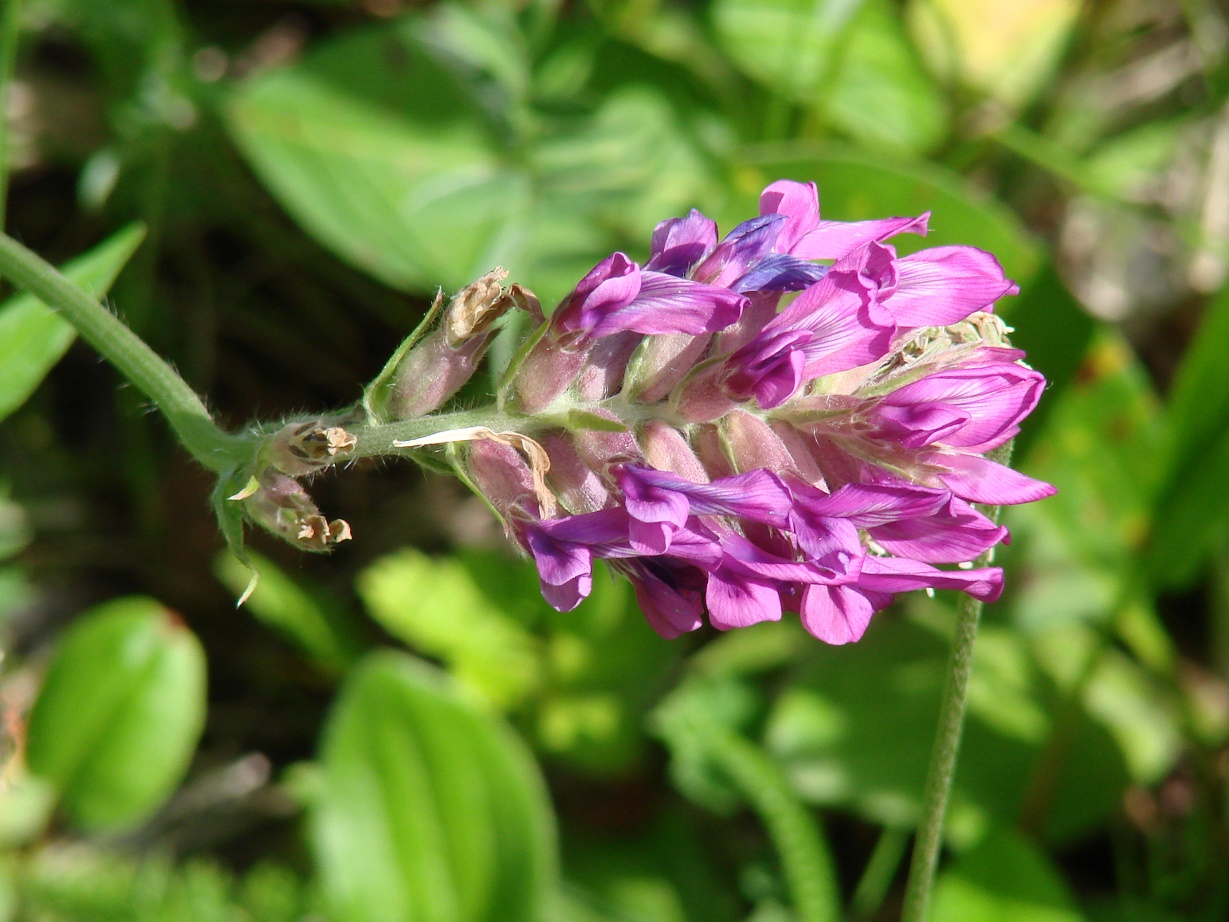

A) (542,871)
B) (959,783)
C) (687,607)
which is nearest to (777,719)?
(959,783)

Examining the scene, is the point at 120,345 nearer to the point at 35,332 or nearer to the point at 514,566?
the point at 35,332

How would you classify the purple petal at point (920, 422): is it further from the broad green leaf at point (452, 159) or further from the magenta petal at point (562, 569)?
the broad green leaf at point (452, 159)

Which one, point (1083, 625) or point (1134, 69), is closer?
point (1083, 625)

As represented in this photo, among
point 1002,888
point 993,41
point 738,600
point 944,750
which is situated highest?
point 738,600

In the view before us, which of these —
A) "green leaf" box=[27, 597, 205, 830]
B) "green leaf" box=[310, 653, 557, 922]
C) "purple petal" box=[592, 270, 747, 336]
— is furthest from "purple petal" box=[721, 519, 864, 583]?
"green leaf" box=[27, 597, 205, 830]

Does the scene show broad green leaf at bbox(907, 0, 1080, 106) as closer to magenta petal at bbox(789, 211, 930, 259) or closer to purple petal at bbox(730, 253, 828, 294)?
magenta petal at bbox(789, 211, 930, 259)

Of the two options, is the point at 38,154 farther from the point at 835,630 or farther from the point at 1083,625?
the point at 1083,625

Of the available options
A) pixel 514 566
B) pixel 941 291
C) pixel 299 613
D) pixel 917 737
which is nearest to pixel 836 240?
pixel 941 291
